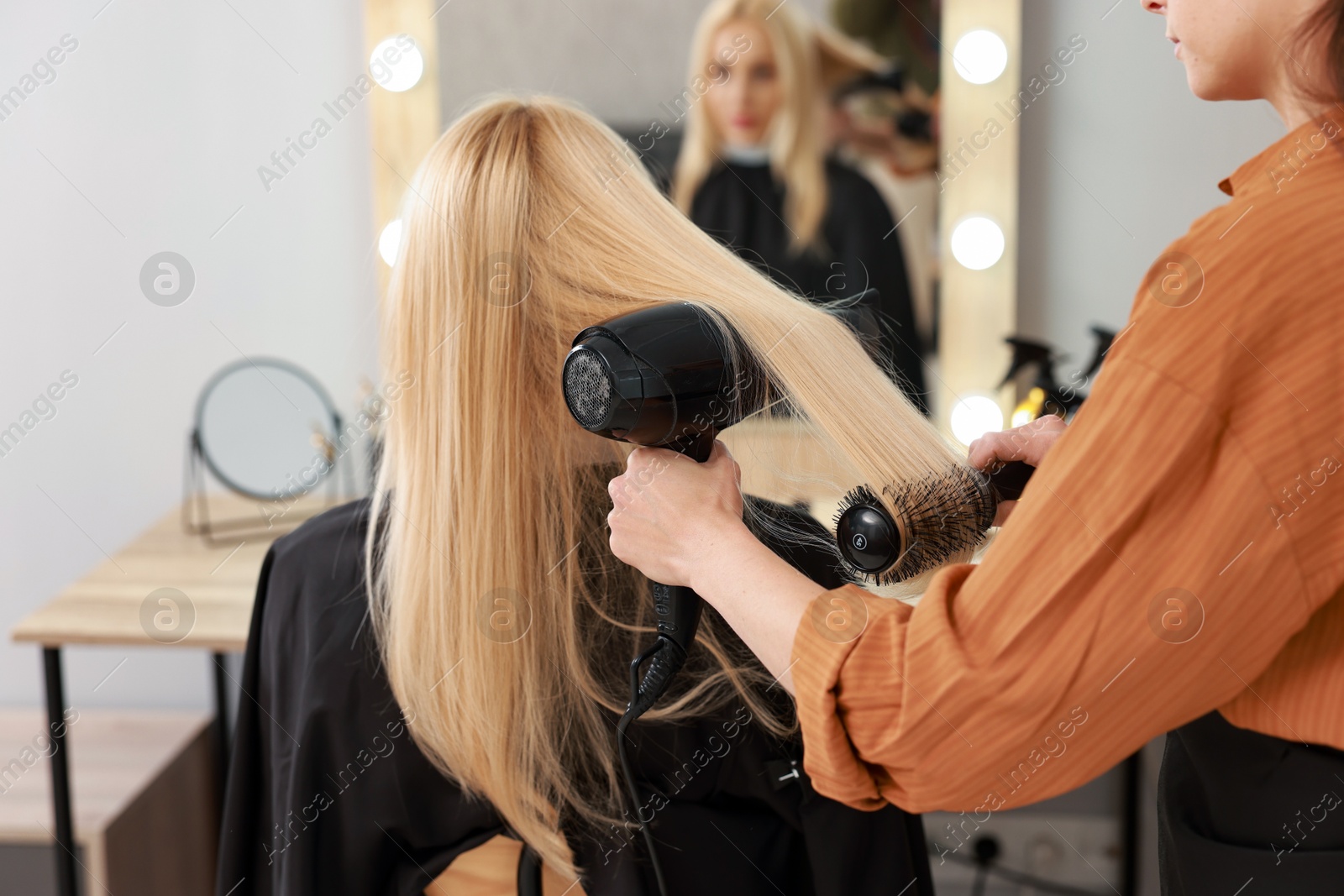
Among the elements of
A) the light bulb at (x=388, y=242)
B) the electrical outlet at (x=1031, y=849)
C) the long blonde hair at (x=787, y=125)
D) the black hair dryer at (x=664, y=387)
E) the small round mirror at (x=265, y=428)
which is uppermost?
the long blonde hair at (x=787, y=125)

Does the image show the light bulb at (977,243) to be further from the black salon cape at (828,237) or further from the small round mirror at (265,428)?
the small round mirror at (265,428)

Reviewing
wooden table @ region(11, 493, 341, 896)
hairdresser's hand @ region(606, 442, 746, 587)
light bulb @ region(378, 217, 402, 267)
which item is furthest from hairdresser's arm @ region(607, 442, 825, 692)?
light bulb @ region(378, 217, 402, 267)

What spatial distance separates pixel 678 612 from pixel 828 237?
39.8 inches

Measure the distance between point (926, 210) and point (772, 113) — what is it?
26 centimetres

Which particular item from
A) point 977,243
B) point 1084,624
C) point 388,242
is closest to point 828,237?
point 977,243

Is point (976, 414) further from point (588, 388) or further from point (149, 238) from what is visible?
point (149, 238)

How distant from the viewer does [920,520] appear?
65 cm

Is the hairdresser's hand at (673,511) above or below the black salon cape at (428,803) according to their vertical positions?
above

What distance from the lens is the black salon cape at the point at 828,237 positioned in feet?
5.11

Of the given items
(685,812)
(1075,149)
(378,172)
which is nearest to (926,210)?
(1075,149)

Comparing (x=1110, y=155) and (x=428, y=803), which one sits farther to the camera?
(x=1110, y=155)

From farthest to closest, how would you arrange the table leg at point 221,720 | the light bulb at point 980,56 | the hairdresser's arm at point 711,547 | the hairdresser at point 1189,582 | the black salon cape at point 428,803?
the table leg at point 221,720 → the light bulb at point 980,56 → the black salon cape at point 428,803 → the hairdresser's arm at point 711,547 → the hairdresser at point 1189,582

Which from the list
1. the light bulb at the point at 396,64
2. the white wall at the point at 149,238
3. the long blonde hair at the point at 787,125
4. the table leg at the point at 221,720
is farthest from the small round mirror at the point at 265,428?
the long blonde hair at the point at 787,125

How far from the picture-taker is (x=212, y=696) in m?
1.79
